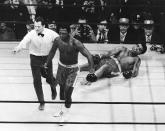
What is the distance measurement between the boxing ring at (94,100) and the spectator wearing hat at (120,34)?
298 millimetres

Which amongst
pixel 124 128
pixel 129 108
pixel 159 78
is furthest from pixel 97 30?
pixel 124 128

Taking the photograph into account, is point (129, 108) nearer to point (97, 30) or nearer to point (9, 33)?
point (97, 30)

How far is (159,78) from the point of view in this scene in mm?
5133

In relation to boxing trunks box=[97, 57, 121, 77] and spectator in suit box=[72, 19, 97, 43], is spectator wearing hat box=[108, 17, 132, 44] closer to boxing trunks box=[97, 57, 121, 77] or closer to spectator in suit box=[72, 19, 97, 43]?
spectator in suit box=[72, 19, 97, 43]

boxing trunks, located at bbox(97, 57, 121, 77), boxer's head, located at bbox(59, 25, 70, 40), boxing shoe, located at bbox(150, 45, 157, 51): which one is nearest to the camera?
boxer's head, located at bbox(59, 25, 70, 40)

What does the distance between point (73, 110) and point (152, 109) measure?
35.3 inches

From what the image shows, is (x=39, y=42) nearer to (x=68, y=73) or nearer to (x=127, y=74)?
(x=68, y=73)

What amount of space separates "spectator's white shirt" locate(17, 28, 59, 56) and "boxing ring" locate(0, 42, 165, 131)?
1.82 ft

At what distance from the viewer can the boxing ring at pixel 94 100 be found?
4.02m

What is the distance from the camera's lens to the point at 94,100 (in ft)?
14.8

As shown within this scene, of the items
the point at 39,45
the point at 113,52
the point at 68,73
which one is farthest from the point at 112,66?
the point at 39,45

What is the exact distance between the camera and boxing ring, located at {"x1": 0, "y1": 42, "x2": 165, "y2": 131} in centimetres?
402

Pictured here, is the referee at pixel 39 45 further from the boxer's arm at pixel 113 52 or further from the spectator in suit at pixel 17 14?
the spectator in suit at pixel 17 14

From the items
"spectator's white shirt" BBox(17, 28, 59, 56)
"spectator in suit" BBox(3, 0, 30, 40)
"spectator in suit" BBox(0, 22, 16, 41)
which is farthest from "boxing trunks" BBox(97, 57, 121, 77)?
"spectator in suit" BBox(0, 22, 16, 41)
